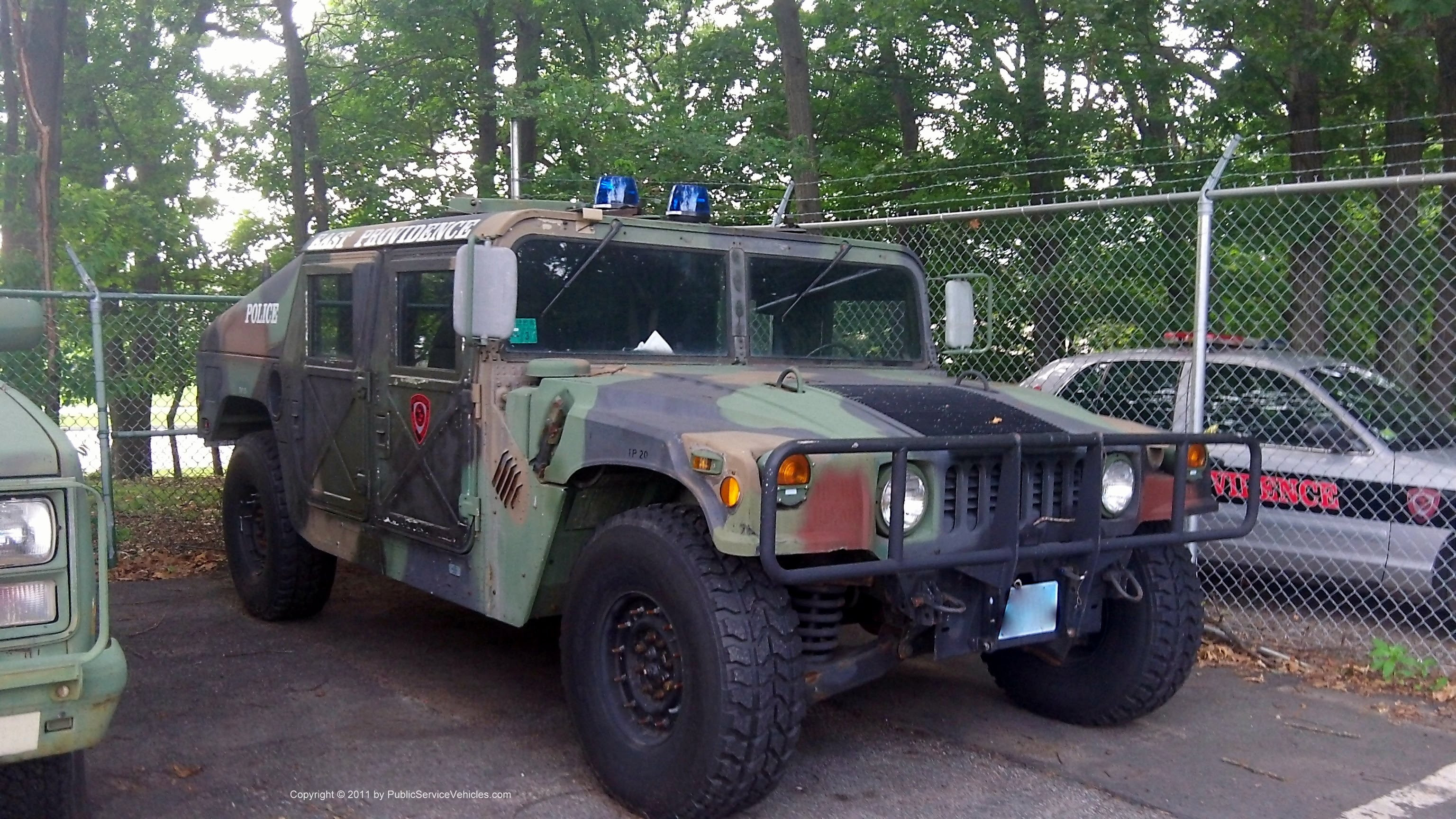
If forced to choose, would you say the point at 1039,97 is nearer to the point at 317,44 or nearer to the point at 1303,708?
the point at 1303,708

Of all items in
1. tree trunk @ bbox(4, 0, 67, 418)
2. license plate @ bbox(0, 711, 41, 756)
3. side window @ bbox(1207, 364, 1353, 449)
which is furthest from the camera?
tree trunk @ bbox(4, 0, 67, 418)

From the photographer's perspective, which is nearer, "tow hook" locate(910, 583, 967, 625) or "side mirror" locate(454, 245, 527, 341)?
"tow hook" locate(910, 583, 967, 625)

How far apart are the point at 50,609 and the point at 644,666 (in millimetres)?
1694

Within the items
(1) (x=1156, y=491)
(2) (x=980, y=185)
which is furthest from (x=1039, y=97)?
(1) (x=1156, y=491)

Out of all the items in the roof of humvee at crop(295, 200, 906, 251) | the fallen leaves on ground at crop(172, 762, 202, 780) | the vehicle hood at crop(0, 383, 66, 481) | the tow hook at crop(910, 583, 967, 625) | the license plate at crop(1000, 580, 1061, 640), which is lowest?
the fallen leaves on ground at crop(172, 762, 202, 780)

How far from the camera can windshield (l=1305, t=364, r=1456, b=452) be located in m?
6.14

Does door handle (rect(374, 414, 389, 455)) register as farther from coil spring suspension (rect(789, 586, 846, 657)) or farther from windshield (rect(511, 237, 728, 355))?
coil spring suspension (rect(789, 586, 846, 657))

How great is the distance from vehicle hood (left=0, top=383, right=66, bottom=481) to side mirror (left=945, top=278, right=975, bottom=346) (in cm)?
368

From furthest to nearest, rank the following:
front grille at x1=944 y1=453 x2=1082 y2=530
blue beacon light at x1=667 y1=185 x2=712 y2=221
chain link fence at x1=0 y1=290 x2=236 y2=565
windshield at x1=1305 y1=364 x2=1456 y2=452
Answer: chain link fence at x1=0 y1=290 x2=236 y2=565 → windshield at x1=1305 y1=364 x2=1456 y2=452 → blue beacon light at x1=667 y1=185 x2=712 y2=221 → front grille at x1=944 y1=453 x2=1082 y2=530

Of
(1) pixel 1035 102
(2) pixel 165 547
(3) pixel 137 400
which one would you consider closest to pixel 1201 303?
(1) pixel 1035 102

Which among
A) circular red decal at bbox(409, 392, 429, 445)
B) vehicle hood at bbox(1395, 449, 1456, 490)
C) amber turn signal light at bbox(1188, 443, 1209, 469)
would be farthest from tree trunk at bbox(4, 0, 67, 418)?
vehicle hood at bbox(1395, 449, 1456, 490)

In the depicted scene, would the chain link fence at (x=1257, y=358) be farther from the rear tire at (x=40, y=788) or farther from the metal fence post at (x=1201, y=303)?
the rear tire at (x=40, y=788)

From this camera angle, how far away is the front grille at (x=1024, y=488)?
142 inches

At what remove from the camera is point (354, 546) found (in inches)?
205
